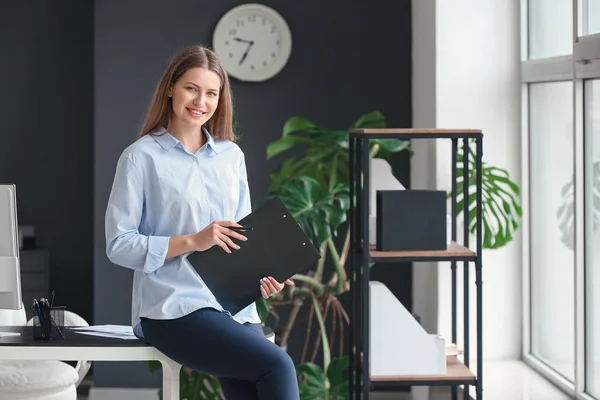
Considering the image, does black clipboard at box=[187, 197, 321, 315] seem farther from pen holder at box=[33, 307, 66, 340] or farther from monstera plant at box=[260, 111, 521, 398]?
monstera plant at box=[260, 111, 521, 398]

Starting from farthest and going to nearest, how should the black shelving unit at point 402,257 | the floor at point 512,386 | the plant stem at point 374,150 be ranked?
1. the plant stem at point 374,150
2. the floor at point 512,386
3. the black shelving unit at point 402,257

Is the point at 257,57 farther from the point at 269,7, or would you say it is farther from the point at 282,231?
the point at 282,231

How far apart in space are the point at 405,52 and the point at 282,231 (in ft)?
9.33

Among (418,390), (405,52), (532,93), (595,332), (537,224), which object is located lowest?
(418,390)

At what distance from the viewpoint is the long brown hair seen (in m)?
2.77

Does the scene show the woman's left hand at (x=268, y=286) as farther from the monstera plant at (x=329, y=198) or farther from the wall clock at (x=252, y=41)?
the wall clock at (x=252, y=41)

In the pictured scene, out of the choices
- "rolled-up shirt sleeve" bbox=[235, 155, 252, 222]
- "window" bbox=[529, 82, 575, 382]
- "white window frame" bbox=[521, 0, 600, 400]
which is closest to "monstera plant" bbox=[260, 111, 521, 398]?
"window" bbox=[529, 82, 575, 382]

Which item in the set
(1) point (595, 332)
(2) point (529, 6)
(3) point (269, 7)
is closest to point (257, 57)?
(3) point (269, 7)

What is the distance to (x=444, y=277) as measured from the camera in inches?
175

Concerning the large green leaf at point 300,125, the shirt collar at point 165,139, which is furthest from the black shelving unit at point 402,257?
the large green leaf at point 300,125

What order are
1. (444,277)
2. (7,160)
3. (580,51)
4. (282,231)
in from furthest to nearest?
1. (7,160)
2. (444,277)
3. (580,51)
4. (282,231)

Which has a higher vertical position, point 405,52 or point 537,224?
point 405,52

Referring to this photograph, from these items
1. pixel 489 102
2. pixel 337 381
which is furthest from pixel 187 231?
pixel 489 102

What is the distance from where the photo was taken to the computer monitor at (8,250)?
9.35 feet
